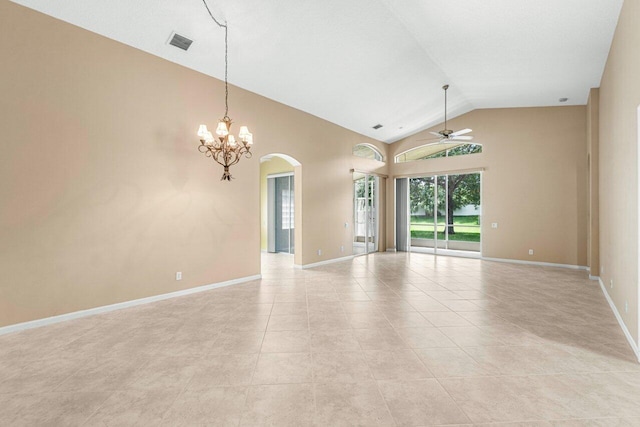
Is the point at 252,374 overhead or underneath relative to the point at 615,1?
underneath

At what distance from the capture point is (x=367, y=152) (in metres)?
9.44

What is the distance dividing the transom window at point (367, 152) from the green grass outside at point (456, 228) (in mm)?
2310

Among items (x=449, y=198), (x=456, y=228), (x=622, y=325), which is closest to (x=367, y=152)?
(x=449, y=198)

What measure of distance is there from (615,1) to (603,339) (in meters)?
3.78

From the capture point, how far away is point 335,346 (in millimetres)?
3000

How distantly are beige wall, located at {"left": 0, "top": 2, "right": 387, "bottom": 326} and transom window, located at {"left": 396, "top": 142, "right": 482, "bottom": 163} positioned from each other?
18.1 feet

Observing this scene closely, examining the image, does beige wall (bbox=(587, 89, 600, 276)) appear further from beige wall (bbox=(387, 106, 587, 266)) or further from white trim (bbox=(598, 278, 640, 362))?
beige wall (bbox=(387, 106, 587, 266))

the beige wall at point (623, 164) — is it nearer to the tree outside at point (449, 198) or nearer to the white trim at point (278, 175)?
the tree outside at point (449, 198)

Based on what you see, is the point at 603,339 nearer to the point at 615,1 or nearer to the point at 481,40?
the point at 615,1

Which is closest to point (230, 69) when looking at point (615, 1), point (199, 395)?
point (199, 395)

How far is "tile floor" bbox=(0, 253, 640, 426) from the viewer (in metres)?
2.00

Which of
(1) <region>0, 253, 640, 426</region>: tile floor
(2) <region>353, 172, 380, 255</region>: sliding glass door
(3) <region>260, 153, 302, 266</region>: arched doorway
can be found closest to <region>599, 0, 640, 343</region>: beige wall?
(1) <region>0, 253, 640, 426</region>: tile floor

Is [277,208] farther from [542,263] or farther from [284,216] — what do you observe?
[542,263]

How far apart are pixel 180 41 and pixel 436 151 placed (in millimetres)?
7384
